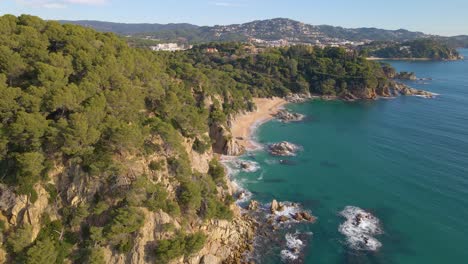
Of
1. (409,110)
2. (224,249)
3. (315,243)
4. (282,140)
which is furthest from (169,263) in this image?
(409,110)

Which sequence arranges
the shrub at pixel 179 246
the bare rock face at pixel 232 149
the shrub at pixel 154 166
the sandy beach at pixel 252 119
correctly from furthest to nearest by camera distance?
the sandy beach at pixel 252 119, the bare rock face at pixel 232 149, the shrub at pixel 154 166, the shrub at pixel 179 246

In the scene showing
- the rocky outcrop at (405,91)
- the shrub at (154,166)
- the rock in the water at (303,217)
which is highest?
the rocky outcrop at (405,91)

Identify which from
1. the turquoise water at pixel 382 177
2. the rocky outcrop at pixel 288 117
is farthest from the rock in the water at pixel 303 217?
the rocky outcrop at pixel 288 117

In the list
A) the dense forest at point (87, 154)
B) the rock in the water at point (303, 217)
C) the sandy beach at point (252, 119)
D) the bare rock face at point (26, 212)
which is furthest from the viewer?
the sandy beach at point (252, 119)

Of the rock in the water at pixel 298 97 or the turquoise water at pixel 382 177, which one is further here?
the rock in the water at pixel 298 97

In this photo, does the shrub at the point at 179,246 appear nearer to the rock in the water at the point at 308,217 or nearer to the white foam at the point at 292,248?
the white foam at the point at 292,248

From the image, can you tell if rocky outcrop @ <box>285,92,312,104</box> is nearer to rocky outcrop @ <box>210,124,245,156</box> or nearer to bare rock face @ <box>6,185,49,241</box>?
rocky outcrop @ <box>210,124,245,156</box>

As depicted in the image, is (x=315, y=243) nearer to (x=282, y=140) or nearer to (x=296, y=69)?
(x=282, y=140)

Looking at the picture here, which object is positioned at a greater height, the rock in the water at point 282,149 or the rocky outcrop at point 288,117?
the rocky outcrop at point 288,117
